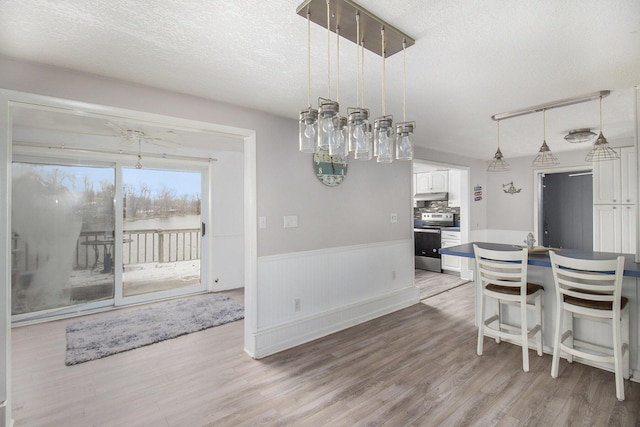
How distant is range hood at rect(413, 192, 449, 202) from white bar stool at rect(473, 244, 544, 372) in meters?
3.68

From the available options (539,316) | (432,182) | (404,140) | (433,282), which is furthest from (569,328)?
(432,182)

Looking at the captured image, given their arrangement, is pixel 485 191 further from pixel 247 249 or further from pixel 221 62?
pixel 221 62

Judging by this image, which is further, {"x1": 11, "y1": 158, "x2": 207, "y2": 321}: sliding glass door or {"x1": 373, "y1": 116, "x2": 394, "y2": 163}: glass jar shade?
{"x1": 11, "y1": 158, "x2": 207, "y2": 321}: sliding glass door

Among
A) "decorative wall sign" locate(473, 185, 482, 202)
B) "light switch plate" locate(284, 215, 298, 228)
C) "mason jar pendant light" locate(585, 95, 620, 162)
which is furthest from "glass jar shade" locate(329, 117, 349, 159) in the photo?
"decorative wall sign" locate(473, 185, 482, 202)

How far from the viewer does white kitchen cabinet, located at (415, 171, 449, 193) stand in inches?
256

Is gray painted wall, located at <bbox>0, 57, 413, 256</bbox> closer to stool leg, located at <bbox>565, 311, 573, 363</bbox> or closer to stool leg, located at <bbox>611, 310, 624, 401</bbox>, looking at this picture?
stool leg, located at <bbox>565, 311, 573, 363</bbox>

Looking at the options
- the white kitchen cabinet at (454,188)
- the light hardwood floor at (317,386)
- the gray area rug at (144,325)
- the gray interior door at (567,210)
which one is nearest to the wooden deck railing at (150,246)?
the gray area rug at (144,325)

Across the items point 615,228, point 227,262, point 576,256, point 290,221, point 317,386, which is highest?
point 290,221

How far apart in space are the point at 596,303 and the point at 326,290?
91.9 inches

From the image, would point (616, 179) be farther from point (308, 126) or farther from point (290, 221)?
point (308, 126)

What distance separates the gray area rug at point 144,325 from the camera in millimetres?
3037

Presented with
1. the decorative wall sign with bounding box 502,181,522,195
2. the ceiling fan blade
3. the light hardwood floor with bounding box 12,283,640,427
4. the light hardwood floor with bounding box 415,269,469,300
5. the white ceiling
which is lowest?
the light hardwood floor with bounding box 12,283,640,427

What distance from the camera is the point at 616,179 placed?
4.39 m

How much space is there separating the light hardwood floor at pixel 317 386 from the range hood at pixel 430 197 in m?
3.71
